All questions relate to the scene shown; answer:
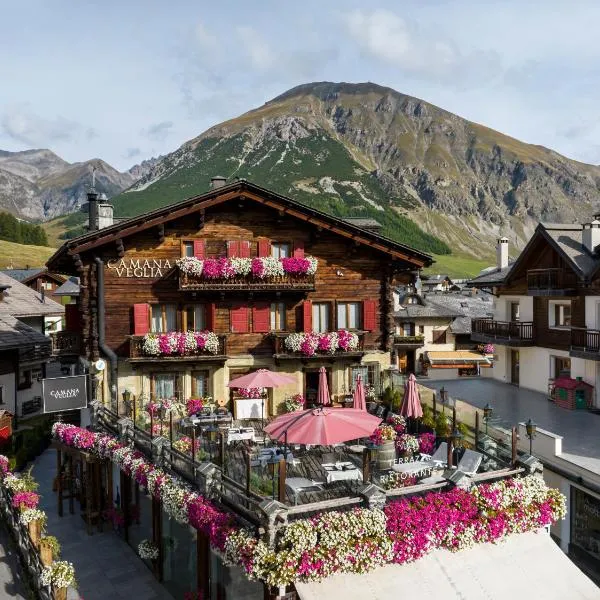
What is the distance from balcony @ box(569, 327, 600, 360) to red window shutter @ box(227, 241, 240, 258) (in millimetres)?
15228

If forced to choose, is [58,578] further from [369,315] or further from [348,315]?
[369,315]

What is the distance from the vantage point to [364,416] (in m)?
14.7

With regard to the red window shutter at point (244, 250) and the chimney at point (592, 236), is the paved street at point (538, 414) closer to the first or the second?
the chimney at point (592, 236)

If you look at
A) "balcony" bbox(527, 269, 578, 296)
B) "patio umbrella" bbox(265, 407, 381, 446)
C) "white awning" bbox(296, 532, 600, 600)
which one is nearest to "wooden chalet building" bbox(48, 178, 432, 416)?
"balcony" bbox(527, 269, 578, 296)

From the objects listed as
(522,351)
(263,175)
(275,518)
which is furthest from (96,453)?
(263,175)

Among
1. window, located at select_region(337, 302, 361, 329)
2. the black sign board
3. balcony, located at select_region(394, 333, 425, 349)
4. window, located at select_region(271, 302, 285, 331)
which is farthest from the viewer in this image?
balcony, located at select_region(394, 333, 425, 349)

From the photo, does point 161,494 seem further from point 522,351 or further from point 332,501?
point 522,351

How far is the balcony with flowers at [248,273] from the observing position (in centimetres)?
2300

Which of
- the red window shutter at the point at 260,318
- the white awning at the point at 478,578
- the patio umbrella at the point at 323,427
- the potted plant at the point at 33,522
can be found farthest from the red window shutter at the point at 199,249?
the white awning at the point at 478,578

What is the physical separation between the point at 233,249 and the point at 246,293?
1.95 metres

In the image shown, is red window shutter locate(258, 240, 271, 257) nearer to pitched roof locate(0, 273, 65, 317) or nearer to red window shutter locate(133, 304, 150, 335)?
red window shutter locate(133, 304, 150, 335)

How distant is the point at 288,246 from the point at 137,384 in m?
8.60

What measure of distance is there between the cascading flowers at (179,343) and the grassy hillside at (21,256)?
88290 mm

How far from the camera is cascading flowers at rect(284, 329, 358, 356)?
77.5 ft
